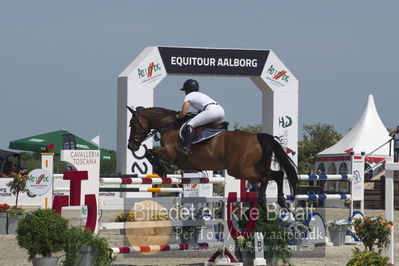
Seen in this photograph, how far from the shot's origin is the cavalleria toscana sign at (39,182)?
9609 millimetres

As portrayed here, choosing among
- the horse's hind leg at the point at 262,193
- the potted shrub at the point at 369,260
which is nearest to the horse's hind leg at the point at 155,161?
the horse's hind leg at the point at 262,193

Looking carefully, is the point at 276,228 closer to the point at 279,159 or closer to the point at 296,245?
the point at 279,159

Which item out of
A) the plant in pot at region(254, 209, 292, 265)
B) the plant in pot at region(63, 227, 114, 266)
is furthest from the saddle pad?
the plant in pot at region(63, 227, 114, 266)

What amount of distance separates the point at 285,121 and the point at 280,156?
12.6 m

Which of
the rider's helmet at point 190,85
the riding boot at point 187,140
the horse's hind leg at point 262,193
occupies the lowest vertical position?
the horse's hind leg at point 262,193

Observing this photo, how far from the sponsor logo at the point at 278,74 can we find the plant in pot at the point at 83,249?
14.1 meters

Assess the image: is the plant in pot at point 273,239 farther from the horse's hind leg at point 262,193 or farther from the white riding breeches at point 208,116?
the white riding breeches at point 208,116

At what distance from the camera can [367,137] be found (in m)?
26.4

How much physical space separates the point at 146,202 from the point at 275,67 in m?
9.73

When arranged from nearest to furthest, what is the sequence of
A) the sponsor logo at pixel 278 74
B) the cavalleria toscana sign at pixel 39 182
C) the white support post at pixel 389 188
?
1. the white support post at pixel 389 188
2. the cavalleria toscana sign at pixel 39 182
3. the sponsor logo at pixel 278 74

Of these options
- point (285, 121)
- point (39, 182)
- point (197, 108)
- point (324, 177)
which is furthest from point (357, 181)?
point (285, 121)

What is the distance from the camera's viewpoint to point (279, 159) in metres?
7.71

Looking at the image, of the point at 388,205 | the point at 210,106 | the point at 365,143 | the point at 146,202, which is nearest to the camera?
the point at 388,205

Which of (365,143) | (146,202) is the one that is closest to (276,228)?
(146,202)
